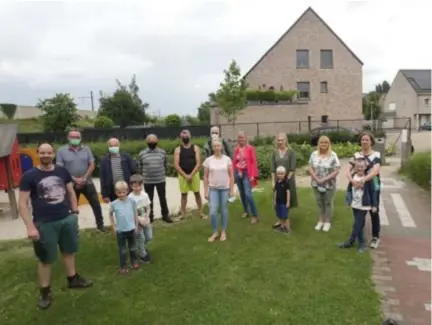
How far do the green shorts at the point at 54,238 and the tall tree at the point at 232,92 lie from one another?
2100 cm

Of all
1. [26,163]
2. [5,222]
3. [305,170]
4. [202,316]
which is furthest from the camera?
[305,170]

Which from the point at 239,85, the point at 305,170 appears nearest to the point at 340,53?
the point at 239,85

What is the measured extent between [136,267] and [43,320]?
130cm

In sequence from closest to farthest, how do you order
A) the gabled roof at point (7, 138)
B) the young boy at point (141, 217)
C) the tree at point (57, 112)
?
the young boy at point (141, 217) → the gabled roof at point (7, 138) → the tree at point (57, 112)

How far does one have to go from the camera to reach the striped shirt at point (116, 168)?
6.29 m

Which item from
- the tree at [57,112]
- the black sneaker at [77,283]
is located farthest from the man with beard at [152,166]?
the tree at [57,112]

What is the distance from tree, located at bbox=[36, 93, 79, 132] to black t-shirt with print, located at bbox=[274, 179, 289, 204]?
78.6 feet

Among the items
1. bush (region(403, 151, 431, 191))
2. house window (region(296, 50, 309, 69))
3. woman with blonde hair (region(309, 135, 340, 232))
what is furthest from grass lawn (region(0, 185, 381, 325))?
house window (region(296, 50, 309, 69))

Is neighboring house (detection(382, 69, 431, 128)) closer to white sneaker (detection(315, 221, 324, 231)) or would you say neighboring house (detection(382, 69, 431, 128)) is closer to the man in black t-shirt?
white sneaker (detection(315, 221, 324, 231))

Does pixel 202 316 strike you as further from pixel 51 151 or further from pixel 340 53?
pixel 340 53

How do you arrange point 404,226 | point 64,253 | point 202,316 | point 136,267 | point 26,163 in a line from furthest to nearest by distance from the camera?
point 26,163, point 404,226, point 136,267, point 64,253, point 202,316

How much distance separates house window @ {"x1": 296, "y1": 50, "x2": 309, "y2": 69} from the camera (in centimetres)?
3497

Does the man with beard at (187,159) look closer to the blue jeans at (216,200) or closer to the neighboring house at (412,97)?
the blue jeans at (216,200)

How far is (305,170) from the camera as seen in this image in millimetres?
15219
